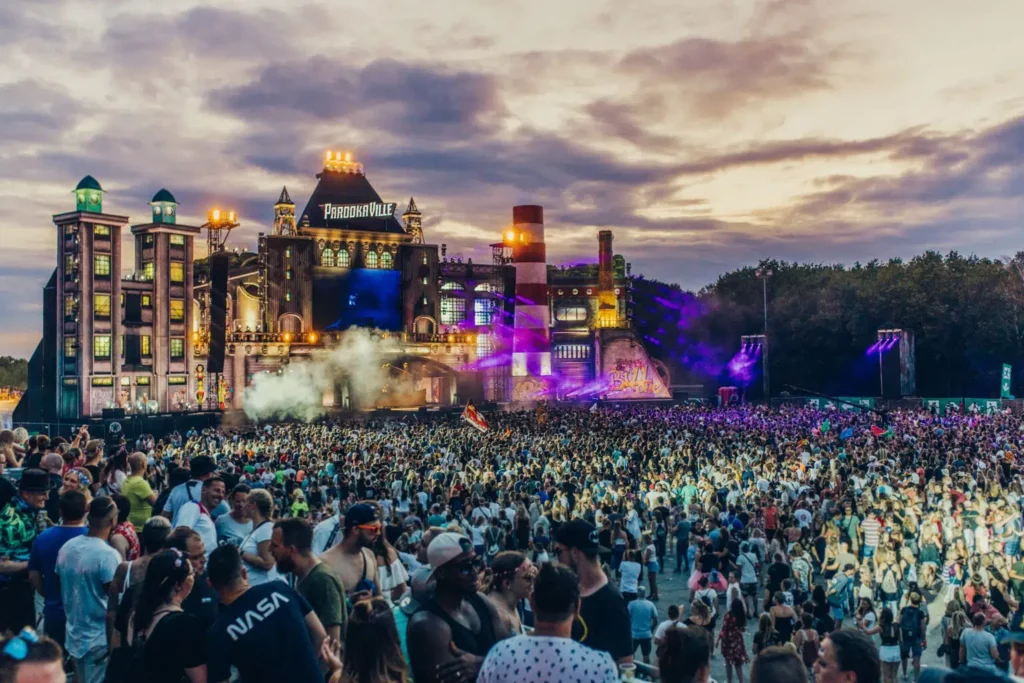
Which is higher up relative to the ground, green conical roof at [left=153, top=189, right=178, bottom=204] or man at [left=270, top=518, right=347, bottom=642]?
green conical roof at [left=153, top=189, right=178, bottom=204]

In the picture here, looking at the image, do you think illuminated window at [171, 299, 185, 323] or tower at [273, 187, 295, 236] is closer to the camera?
illuminated window at [171, 299, 185, 323]

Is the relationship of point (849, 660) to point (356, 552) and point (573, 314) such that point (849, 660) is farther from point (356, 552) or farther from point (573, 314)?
point (573, 314)

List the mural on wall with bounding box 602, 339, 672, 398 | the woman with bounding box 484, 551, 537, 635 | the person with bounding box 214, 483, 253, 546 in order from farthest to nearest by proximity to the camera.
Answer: the mural on wall with bounding box 602, 339, 672, 398
the person with bounding box 214, 483, 253, 546
the woman with bounding box 484, 551, 537, 635

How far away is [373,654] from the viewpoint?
4801mm

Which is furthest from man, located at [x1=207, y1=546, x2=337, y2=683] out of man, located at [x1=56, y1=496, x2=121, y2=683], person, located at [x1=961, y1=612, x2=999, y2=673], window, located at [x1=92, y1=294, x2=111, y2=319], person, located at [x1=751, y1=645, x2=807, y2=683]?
A: window, located at [x1=92, y1=294, x2=111, y2=319]

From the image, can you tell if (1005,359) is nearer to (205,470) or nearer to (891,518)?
(891,518)

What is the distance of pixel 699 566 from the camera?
14633 mm

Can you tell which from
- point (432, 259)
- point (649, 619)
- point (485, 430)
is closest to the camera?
point (649, 619)

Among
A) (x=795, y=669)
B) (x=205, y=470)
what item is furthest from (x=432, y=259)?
(x=795, y=669)

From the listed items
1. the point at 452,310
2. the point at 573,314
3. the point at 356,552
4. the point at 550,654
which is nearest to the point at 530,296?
the point at 452,310

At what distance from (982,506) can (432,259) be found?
203ft

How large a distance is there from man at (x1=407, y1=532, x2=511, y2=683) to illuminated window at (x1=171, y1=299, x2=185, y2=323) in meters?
58.7

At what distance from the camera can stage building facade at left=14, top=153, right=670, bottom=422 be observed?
57250 millimetres

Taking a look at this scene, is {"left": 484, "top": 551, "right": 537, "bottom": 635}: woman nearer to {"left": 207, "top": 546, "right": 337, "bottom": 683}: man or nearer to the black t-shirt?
the black t-shirt
